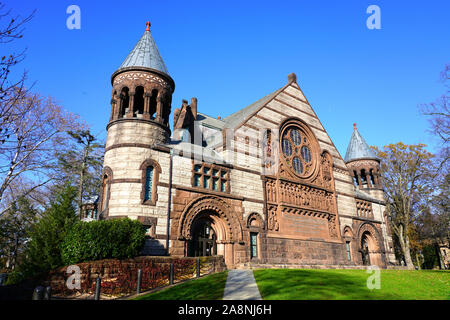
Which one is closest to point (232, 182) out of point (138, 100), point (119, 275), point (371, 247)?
point (138, 100)

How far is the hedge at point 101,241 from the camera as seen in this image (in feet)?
44.9

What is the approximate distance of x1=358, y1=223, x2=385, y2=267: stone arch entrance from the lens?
3117 centimetres

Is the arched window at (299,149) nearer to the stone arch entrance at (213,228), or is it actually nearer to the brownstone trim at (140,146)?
the stone arch entrance at (213,228)

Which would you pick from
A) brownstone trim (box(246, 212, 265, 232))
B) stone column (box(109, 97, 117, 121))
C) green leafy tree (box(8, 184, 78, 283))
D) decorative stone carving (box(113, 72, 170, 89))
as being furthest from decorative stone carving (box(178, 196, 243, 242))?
decorative stone carving (box(113, 72, 170, 89))

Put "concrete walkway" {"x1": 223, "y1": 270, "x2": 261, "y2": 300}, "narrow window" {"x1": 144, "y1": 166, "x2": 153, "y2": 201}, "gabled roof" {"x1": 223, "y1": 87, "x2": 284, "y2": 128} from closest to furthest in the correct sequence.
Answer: "concrete walkway" {"x1": 223, "y1": 270, "x2": 261, "y2": 300} → "narrow window" {"x1": 144, "y1": 166, "x2": 153, "y2": 201} → "gabled roof" {"x1": 223, "y1": 87, "x2": 284, "y2": 128}

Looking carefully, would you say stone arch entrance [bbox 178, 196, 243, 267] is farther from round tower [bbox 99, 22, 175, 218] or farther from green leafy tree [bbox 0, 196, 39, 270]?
green leafy tree [bbox 0, 196, 39, 270]

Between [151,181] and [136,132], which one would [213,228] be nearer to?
[151,181]

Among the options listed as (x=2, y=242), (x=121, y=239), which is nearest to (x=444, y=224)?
(x=121, y=239)

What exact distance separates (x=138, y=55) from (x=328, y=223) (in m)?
20.4

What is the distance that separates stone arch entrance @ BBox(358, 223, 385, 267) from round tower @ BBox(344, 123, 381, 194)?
17.6ft

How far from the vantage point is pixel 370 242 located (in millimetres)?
32000

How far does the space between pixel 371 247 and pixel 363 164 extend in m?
9.20

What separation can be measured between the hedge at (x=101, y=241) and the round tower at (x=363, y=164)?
27.4 m

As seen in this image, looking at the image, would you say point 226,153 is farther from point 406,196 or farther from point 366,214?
point 406,196
